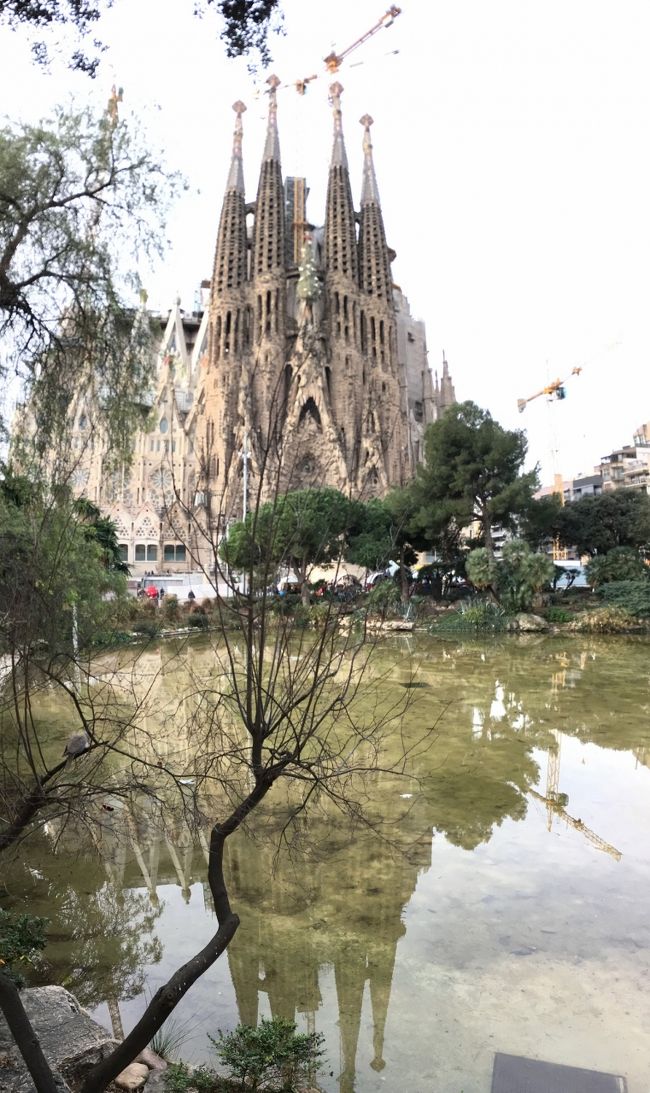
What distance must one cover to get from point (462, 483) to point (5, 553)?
24.7m

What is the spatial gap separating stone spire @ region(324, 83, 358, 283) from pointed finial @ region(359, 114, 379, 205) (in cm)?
186

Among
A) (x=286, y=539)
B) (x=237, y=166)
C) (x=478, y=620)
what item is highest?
(x=237, y=166)

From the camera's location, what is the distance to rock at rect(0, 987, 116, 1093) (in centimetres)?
287

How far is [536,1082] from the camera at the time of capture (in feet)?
11.0

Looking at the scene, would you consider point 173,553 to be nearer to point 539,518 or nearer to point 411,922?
point 539,518

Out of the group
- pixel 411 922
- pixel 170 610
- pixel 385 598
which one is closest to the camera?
pixel 411 922

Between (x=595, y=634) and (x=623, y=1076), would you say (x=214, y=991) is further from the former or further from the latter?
(x=595, y=634)

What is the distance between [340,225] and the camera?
49.0 m

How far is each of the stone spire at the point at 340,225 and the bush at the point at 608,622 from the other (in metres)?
33.5

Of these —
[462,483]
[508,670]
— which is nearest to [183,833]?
[508,670]

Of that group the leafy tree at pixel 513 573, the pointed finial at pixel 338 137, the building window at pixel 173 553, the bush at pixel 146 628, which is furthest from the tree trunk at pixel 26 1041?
the pointed finial at pixel 338 137

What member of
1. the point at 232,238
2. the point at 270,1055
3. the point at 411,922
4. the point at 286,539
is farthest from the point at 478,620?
the point at 232,238

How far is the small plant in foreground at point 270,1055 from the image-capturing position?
9.65 feet

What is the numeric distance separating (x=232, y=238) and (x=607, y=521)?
106 feet
